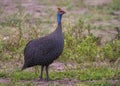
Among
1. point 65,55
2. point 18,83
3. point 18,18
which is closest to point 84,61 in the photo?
point 65,55

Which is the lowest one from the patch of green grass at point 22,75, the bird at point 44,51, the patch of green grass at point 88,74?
the patch of green grass at point 88,74

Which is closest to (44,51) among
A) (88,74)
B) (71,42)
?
(88,74)

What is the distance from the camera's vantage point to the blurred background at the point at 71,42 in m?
13.0

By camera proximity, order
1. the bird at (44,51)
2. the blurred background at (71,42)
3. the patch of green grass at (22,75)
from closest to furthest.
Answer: the bird at (44,51)
the patch of green grass at (22,75)
the blurred background at (71,42)

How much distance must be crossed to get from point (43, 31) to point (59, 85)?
538 cm

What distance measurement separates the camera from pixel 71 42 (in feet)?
50.9

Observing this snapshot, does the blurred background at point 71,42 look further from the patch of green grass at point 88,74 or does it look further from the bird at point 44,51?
the bird at point 44,51

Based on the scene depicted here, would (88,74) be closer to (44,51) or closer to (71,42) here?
(44,51)

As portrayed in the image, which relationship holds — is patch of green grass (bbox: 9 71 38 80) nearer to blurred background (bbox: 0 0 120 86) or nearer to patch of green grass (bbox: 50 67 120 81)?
blurred background (bbox: 0 0 120 86)

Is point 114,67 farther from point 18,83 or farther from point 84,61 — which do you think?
point 18,83

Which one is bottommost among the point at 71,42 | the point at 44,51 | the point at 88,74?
the point at 88,74

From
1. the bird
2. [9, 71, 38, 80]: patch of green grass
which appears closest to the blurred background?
[9, 71, 38, 80]: patch of green grass

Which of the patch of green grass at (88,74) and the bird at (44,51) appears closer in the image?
the bird at (44,51)

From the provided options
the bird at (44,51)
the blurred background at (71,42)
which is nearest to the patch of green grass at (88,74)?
the blurred background at (71,42)
